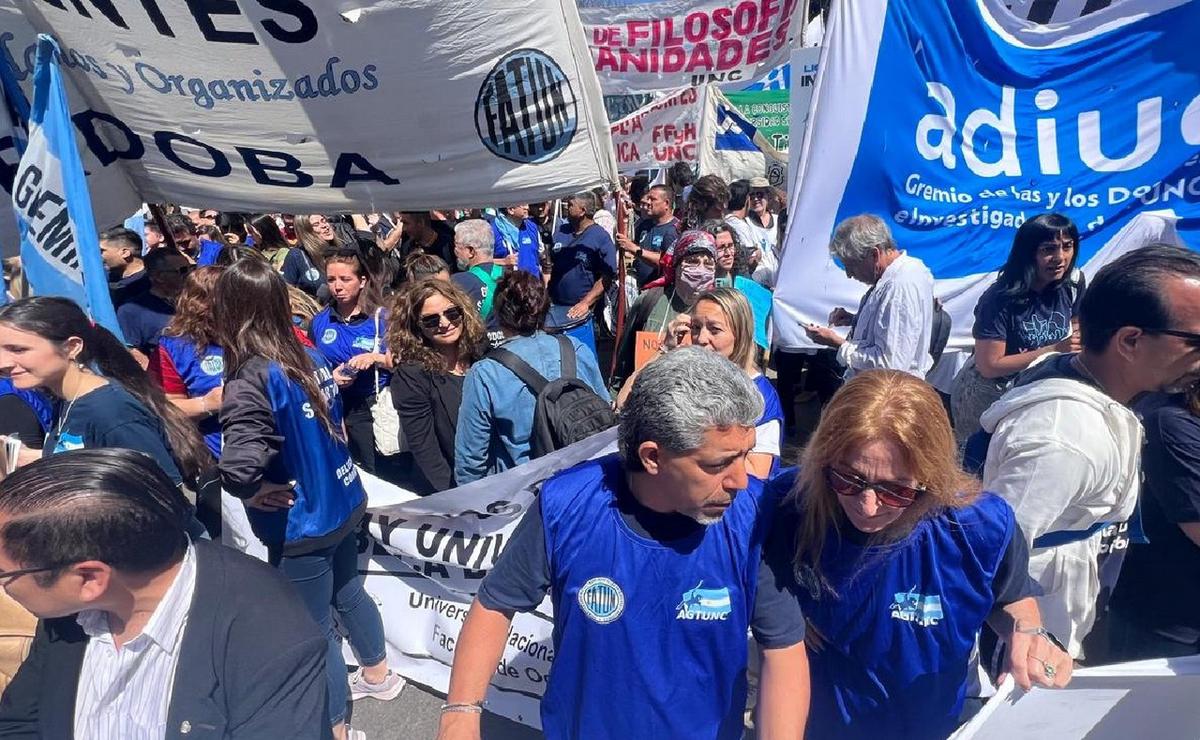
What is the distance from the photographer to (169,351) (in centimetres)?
348

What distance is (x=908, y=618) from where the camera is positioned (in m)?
1.65

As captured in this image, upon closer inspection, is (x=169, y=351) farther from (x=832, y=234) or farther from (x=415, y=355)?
(x=832, y=234)

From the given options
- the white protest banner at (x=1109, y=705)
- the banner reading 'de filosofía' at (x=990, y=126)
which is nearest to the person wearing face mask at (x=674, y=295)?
the banner reading 'de filosofía' at (x=990, y=126)

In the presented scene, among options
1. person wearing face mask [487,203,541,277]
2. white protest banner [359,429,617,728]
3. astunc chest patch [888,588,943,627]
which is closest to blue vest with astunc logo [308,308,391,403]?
white protest banner [359,429,617,728]

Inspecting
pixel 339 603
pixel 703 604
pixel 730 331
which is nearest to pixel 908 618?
pixel 703 604

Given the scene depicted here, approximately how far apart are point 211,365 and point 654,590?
2.57 m

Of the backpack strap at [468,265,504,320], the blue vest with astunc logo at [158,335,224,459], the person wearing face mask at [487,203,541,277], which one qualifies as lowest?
the person wearing face mask at [487,203,541,277]

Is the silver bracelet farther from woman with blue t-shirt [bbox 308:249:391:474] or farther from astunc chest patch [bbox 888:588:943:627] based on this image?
woman with blue t-shirt [bbox 308:249:391:474]

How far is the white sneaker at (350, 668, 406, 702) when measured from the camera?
10.7 feet

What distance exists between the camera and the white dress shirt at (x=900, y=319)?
137 inches

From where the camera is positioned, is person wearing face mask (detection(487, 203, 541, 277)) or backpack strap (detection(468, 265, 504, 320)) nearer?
backpack strap (detection(468, 265, 504, 320))

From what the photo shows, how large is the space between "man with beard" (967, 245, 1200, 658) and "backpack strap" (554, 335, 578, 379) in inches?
63.5

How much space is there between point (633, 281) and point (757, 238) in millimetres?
1382

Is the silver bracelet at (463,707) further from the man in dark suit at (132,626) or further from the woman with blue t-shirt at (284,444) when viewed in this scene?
the woman with blue t-shirt at (284,444)
